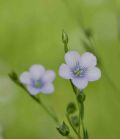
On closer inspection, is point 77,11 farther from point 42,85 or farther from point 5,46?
point 42,85

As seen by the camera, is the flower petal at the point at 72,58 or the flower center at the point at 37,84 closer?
the flower petal at the point at 72,58

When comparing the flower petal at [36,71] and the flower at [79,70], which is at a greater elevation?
the flower petal at [36,71]

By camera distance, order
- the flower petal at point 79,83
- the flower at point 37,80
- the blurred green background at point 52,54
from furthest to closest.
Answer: the blurred green background at point 52,54 → the flower at point 37,80 → the flower petal at point 79,83

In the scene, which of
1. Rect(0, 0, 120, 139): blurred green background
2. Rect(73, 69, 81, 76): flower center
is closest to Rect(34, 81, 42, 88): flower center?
Rect(73, 69, 81, 76): flower center

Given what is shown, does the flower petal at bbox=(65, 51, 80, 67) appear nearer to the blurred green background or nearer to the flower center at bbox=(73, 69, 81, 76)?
the flower center at bbox=(73, 69, 81, 76)

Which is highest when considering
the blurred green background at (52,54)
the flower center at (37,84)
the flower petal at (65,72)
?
the blurred green background at (52,54)

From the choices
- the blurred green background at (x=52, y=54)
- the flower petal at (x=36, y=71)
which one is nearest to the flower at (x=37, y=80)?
the flower petal at (x=36, y=71)

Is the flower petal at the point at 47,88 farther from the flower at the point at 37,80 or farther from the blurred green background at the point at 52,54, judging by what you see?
the blurred green background at the point at 52,54
